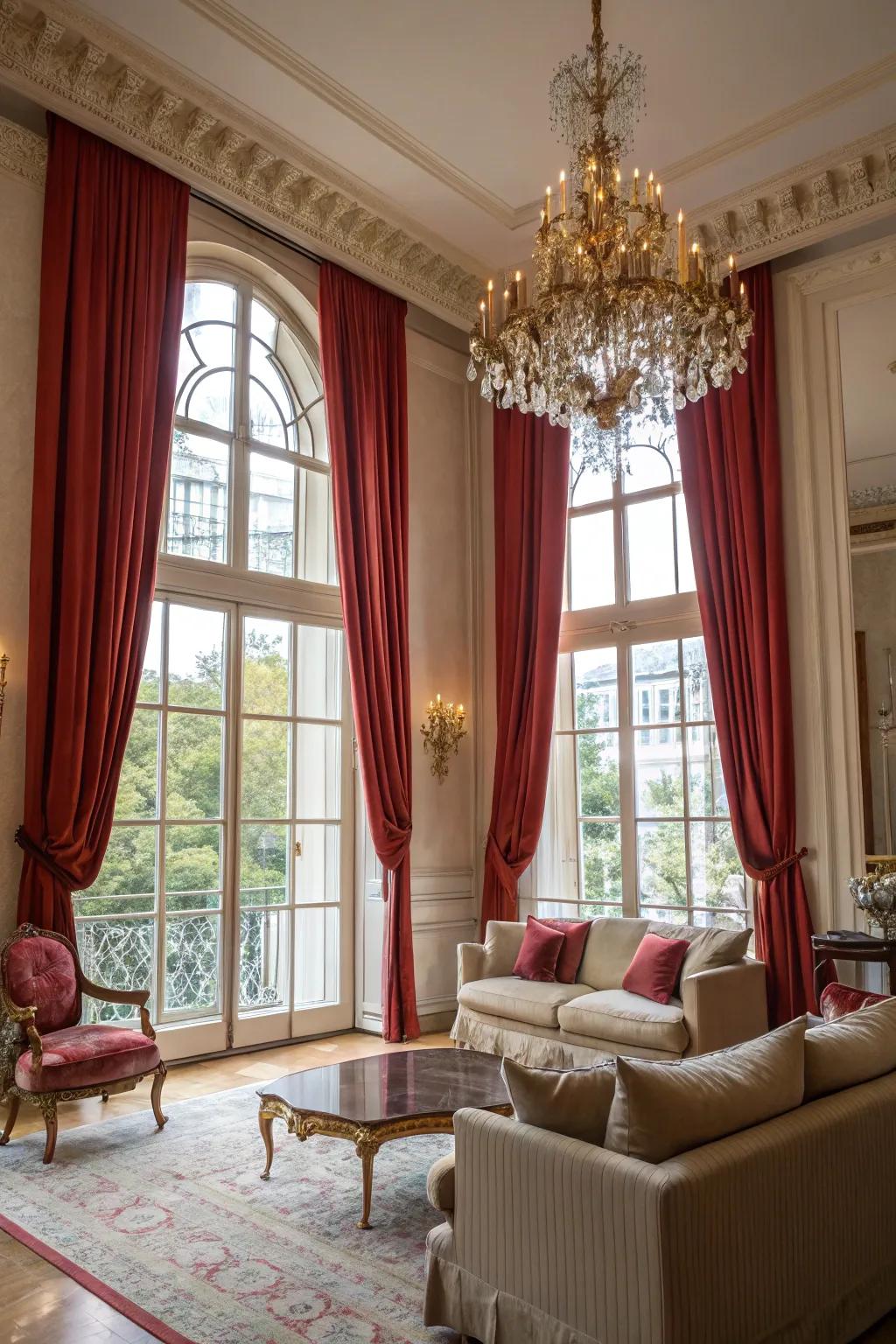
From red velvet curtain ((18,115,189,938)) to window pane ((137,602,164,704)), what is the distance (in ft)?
1.42

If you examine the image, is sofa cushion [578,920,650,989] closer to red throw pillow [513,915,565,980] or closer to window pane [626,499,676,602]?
red throw pillow [513,915,565,980]

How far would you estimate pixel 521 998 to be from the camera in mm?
5777

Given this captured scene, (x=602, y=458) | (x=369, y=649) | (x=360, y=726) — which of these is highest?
(x=602, y=458)

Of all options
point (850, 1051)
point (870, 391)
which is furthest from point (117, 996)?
point (870, 391)

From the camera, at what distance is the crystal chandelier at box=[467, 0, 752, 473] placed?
417 centimetres

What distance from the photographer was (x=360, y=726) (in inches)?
266

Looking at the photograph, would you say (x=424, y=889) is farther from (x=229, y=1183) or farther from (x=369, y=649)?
(x=229, y=1183)

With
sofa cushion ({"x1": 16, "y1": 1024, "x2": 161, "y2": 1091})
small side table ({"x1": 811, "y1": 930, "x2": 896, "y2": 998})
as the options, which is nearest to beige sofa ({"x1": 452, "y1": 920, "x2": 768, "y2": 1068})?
small side table ({"x1": 811, "y1": 930, "x2": 896, "y2": 998})

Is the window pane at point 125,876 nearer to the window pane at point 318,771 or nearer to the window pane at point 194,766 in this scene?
the window pane at point 194,766

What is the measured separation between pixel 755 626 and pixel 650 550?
1.12m

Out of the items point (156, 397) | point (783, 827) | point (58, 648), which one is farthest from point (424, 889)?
point (156, 397)

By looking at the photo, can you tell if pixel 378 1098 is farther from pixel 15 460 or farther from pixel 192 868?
pixel 15 460

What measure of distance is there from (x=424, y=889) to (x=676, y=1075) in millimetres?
4792

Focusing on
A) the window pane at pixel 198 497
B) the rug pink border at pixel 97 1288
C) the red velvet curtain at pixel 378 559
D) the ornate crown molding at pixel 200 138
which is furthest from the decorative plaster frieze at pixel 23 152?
the rug pink border at pixel 97 1288
